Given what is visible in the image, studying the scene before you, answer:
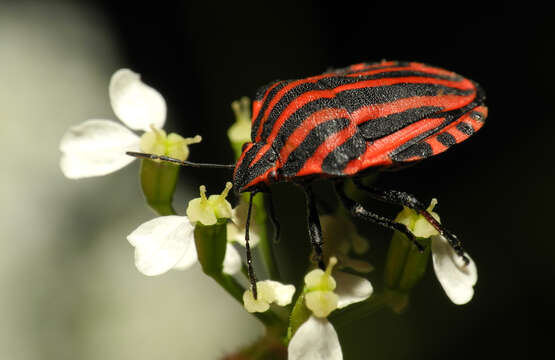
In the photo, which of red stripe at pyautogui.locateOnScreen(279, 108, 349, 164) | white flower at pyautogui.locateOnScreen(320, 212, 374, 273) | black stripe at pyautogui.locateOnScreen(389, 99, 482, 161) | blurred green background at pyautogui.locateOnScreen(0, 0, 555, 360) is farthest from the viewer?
blurred green background at pyautogui.locateOnScreen(0, 0, 555, 360)

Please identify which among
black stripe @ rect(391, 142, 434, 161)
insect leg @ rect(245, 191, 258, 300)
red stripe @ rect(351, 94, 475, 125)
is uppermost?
red stripe @ rect(351, 94, 475, 125)

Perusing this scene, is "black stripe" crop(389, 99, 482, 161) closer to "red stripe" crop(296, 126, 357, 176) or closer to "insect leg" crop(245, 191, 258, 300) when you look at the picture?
"red stripe" crop(296, 126, 357, 176)

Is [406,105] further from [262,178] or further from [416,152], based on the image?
[262,178]

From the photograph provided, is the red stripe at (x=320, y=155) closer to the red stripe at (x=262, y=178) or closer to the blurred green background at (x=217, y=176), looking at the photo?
the red stripe at (x=262, y=178)

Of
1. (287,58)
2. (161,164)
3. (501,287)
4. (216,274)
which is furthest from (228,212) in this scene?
(287,58)

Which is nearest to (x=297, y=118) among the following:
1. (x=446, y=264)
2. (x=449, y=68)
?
(x=446, y=264)

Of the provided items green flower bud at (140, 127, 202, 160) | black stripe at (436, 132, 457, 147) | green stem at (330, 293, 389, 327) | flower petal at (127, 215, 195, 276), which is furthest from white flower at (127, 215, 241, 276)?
black stripe at (436, 132, 457, 147)

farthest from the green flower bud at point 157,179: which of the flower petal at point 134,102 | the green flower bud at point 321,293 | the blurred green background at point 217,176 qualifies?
the blurred green background at point 217,176
